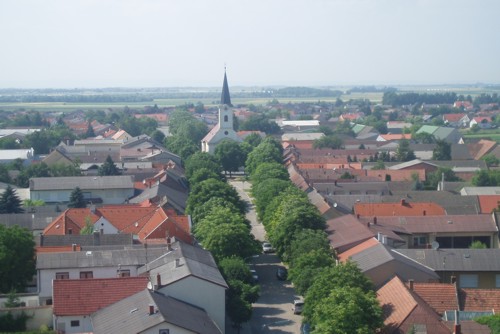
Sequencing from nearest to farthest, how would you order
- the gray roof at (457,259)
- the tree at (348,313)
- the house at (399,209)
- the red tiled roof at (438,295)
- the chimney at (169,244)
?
the tree at (348,313)
the red tiled roof at (438,295)
the chimney at (169,244)
the gray roof at (457,259)
the house at (399,209)

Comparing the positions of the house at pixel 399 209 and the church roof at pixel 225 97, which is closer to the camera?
the house at pixel 399 209

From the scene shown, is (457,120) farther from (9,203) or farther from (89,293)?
(89,293)

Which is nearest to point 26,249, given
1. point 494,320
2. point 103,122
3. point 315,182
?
point 494,320

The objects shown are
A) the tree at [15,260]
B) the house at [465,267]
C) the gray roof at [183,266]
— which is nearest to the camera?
the gray roof at [183,266]

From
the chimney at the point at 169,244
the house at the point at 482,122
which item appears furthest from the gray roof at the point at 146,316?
the house at the point at 482,122

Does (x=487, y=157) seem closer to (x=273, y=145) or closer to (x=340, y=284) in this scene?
(x=273, y=145)

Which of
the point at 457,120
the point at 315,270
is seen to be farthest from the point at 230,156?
the point at 457,120

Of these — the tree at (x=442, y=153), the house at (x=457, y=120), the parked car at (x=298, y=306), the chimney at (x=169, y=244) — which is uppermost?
the chimney at (x=169, y=244)

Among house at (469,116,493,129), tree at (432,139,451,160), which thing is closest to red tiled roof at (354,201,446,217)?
tree at (432,139,451,160)

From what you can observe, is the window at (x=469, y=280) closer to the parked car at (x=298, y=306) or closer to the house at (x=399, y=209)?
the parked car at (x=298, y=306)
